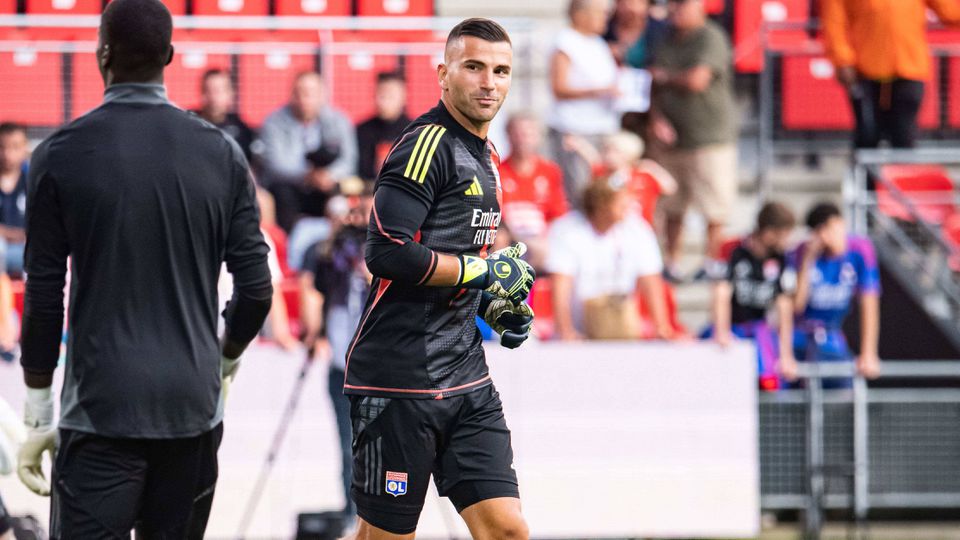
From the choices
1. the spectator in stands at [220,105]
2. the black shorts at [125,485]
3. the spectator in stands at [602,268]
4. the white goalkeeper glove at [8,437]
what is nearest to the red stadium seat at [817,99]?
the spectator in stands at [602,268]

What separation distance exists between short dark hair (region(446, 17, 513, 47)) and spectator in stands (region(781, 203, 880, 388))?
5.80m

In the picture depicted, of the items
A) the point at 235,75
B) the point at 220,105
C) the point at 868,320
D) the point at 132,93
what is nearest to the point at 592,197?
the point at 868,320

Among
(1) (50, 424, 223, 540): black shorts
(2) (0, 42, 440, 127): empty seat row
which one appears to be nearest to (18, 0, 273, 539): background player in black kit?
(1) (50, 424, 223, 540): black shorts

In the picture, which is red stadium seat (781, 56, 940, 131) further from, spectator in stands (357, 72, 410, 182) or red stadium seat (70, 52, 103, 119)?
red stadium seat (70, 52, 103, 119)

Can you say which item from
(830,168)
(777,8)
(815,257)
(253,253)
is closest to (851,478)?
(815,257)

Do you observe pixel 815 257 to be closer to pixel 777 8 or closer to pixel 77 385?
pixel 777 8

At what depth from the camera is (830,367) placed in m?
9.98

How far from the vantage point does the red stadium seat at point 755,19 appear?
13.2 meters

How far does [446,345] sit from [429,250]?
0.40 m

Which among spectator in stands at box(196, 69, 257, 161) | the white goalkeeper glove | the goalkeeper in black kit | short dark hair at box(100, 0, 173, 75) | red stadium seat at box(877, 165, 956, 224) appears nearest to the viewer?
short dark hair at box(100, 0, 173, 75)

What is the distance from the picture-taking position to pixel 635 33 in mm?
11773

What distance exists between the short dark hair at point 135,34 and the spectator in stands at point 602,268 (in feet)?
18.0

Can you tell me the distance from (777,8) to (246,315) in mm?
9972

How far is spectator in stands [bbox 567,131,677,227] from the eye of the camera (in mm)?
10391
